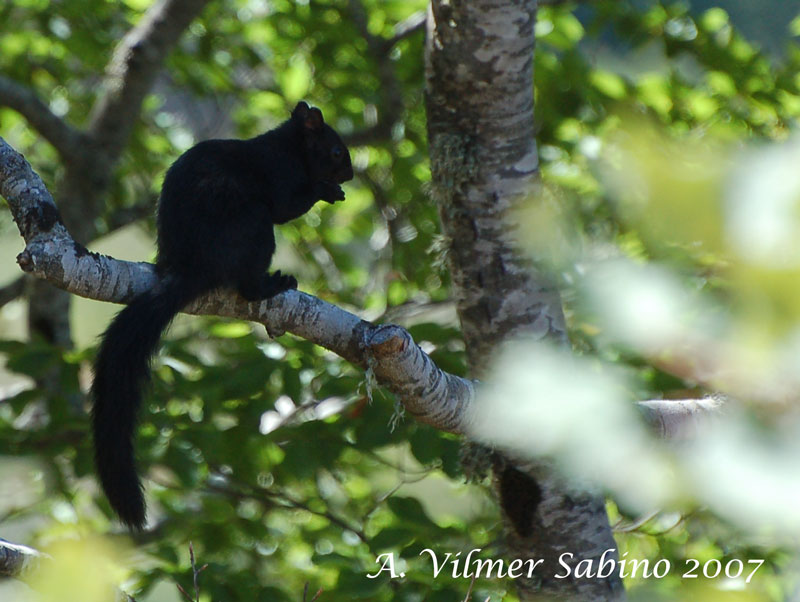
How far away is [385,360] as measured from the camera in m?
1.63

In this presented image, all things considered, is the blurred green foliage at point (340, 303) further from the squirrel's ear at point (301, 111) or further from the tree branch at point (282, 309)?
the squirrel's ear at point (301, 111)

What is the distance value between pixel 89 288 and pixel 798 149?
145cm

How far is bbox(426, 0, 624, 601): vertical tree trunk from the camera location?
89.4 inches

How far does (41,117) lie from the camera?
10.8 ft

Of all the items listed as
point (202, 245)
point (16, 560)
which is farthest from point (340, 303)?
point (16, 560)

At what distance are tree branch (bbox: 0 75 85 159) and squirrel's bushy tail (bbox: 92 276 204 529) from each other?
172 centimetres

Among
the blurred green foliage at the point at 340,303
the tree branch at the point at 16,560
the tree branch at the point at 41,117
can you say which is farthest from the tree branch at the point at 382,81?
the tree branch at the point at 16,560

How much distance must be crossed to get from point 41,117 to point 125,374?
1845 mm

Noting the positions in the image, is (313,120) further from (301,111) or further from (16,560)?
(16,560)

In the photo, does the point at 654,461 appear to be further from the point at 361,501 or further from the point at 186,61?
the point at 186,61

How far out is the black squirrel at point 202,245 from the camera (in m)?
1.84

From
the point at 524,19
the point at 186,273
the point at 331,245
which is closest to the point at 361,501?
the point at 331,245

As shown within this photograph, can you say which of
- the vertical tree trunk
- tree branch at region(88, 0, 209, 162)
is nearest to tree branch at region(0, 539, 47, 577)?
the vertical tree trunk

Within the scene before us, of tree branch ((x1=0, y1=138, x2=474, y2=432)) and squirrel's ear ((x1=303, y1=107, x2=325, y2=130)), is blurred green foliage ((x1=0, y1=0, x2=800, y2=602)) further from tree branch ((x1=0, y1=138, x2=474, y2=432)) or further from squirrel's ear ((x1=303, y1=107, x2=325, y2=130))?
squirrel's ear ((x1=303, y1=107, x2=325, y2=130))
